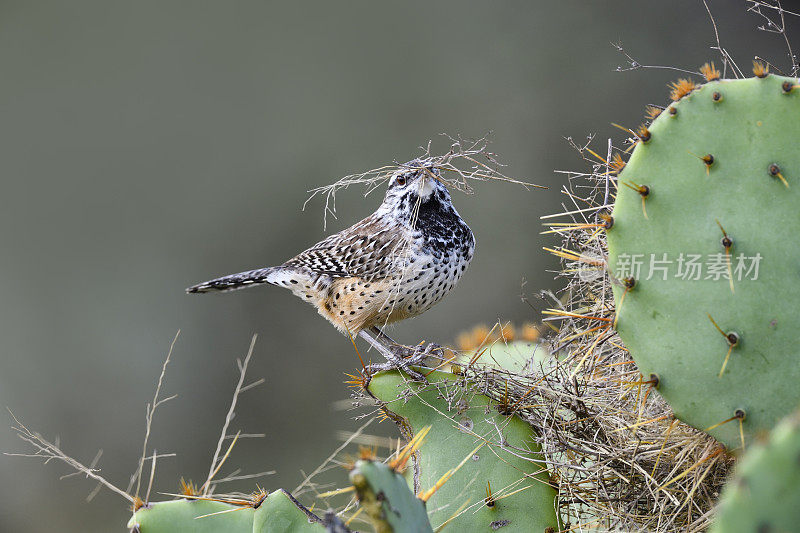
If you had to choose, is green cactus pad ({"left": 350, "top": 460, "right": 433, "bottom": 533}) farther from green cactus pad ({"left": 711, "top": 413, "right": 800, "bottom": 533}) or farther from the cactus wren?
the cactus wren

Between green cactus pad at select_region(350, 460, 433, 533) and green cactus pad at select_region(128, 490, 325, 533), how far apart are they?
29 cm

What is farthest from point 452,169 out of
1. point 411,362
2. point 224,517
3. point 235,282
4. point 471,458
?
point 235,282

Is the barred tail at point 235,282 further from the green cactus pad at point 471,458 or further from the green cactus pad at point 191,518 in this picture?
the green cactus pad at point 191,518

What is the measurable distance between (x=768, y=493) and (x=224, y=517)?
711 mm

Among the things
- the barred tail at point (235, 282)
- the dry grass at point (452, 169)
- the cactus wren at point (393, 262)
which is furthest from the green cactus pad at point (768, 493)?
the barred tail at point (235, 282)

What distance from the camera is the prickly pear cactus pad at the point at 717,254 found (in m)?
0.88

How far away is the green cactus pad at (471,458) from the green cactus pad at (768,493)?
56 centimetres

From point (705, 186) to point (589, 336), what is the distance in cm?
32

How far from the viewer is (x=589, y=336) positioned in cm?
115

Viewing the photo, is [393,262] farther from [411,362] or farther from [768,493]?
[768,493]

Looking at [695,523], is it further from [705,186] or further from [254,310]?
[254,310]

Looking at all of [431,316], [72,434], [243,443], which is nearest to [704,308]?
[431,316]

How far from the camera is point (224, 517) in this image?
1.00m

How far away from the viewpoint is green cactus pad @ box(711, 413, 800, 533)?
0.52 metres
